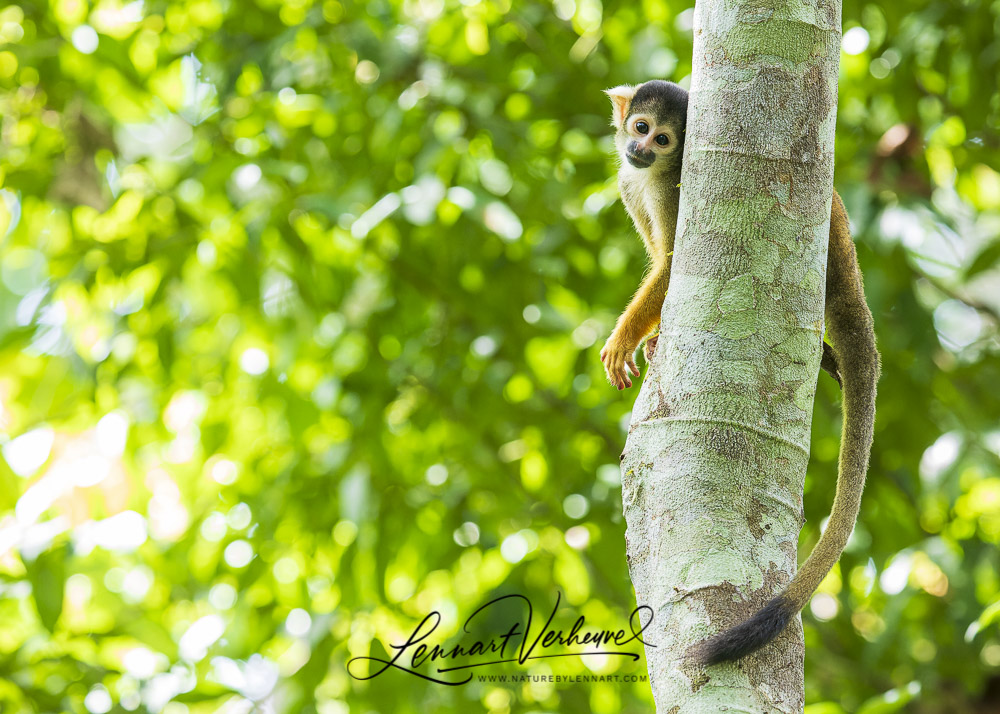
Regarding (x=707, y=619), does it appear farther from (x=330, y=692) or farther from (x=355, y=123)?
(x=355, y=123)

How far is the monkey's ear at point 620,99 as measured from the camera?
3074 millimetres

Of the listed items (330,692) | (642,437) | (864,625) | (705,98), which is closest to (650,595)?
(642,437)

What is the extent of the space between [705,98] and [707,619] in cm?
82

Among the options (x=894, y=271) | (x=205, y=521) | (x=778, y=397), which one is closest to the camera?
(x=778, y=397)

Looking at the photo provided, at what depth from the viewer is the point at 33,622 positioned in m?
3.99

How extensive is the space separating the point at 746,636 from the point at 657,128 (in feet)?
6.59

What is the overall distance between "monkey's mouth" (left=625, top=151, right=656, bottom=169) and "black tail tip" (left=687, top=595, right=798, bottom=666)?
187 cm

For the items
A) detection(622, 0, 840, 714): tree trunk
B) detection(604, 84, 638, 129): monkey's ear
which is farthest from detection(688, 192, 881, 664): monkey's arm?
detection(604, 84, 638, 129): monkey's ear

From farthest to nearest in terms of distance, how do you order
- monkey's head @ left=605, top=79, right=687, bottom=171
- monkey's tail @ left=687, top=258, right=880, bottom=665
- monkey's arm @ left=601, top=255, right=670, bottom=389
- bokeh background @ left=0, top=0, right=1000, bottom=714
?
1. bokeh background @ left=0, top=0, right=1000, bottom=714
2. monkey's head @ left=605, top=79, right=687, bottom=171
3. monkey's arm @ left=601, top=255, right=670, bottom=389
4. monkey's tail @ left=687, top=258, right=880, bottom=665

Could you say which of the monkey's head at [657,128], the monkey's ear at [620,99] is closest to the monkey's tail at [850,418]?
the monkey's head at [657,128]

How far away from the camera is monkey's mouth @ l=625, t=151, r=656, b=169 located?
9.17ft

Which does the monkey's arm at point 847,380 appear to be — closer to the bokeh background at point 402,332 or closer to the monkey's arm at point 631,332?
the monkey's arm at point 631,332

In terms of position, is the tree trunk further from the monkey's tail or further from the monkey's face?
the monkey's face

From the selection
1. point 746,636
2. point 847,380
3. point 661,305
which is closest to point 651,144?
point 661,305
